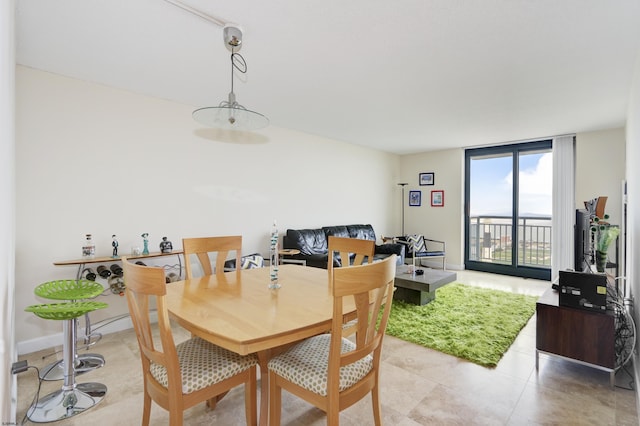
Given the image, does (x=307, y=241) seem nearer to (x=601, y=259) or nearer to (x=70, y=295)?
(x=70, y=295)

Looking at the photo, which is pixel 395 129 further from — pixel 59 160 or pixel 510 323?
pixel 59 160

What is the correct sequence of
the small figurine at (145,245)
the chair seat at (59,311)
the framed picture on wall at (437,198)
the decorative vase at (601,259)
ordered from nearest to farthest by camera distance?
the chair seat at (59,311) → the decorative vase at (601,259) → the small figurine at (145,245) → the framed picture on wall at (437,198)

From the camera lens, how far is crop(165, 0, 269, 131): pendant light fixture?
195 centimetres

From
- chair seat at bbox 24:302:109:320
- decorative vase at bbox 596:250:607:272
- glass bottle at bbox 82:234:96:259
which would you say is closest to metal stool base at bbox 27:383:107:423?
chair seat at bbox 24:302:109:320

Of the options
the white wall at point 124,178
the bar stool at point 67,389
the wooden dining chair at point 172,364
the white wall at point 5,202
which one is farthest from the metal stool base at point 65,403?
the white wall at point 124,178

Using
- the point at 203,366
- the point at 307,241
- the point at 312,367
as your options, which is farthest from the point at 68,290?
the point at 307,241

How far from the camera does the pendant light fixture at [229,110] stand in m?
1.95

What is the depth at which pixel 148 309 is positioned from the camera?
4.38 ft

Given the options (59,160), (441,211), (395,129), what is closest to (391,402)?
(59,160)

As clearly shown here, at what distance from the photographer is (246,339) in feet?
3.74

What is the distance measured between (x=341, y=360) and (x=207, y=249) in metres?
1.50

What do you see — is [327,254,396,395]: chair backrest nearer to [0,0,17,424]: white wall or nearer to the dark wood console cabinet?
[0,0,17,424]: white wall

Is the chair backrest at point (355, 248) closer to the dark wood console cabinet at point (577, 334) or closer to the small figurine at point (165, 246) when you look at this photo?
the dark wood console cabinet at point (577, 334)

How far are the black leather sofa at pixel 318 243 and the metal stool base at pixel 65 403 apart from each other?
260 centimetres
